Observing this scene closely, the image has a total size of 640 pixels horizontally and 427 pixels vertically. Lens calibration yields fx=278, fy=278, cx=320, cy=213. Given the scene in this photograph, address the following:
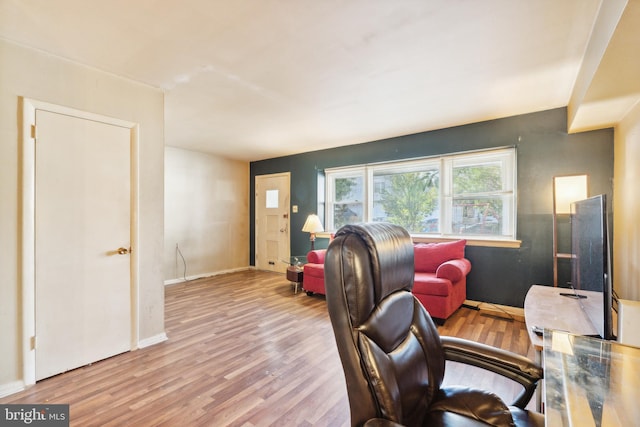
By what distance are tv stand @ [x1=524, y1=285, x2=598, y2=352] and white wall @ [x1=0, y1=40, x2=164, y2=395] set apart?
2.93m

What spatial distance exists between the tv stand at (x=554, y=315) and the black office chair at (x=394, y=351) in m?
0.33

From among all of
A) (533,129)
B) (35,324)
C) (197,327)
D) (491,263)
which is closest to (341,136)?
(533,129)

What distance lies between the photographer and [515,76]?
8.04 feet

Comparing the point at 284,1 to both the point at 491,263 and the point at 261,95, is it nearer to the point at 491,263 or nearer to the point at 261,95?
the point at 261,95

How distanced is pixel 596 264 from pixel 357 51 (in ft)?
6.36

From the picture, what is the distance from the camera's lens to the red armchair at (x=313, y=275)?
13.5 feet

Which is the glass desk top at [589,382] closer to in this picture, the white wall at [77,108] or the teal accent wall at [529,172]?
the teal accent wall at [529,172]

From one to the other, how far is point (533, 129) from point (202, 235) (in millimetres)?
5509

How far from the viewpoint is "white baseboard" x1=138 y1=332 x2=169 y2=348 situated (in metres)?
2.56

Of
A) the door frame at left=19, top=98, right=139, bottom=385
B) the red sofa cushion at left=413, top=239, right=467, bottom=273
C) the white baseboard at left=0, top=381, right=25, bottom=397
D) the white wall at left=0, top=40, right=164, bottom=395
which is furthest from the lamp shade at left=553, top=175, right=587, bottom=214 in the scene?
the white baseboard at left=0, top=381, right=25, bottom=397

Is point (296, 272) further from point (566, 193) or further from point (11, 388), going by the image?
point (566, 193)

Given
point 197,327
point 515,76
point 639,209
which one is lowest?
point 197,327

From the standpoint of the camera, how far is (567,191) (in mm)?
2840

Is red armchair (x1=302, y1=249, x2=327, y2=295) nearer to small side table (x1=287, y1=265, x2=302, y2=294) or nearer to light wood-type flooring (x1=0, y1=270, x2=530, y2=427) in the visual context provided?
small side table (x1=287, y1=265, x2=302, y2=294)
